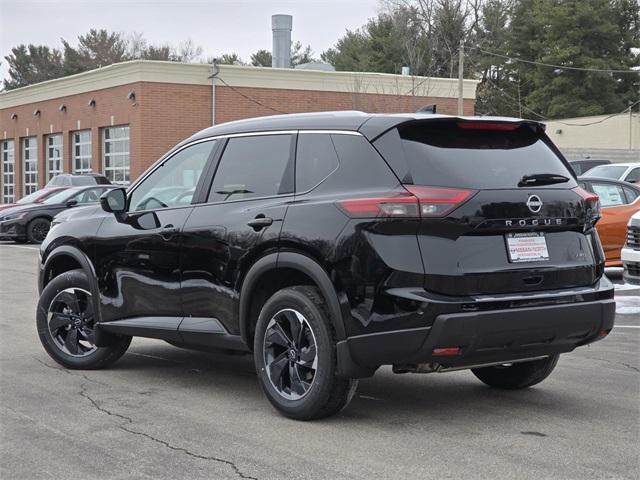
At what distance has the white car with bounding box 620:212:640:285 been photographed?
9.58 m

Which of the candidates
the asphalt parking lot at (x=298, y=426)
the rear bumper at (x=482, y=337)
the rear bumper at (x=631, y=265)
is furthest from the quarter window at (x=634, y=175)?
the rear bumper at (x=482, y=337)

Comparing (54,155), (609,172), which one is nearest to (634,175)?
(609,172)

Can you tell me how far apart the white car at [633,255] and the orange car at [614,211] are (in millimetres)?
4236

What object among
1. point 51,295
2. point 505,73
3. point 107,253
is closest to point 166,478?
point 107,253

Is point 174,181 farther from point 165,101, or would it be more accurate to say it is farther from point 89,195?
point 165,101

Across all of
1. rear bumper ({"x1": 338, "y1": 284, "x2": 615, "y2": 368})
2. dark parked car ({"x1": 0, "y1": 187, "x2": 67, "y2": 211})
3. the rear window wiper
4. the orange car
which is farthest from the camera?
dark parked car ({"x1": 0, "y1": 187, "x2": 67, "y2": 211})

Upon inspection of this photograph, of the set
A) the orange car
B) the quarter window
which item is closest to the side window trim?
the orange car

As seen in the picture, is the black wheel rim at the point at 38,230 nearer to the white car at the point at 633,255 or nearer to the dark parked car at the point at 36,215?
the dark parked car at the point at 36,215

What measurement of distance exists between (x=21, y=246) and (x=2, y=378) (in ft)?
57.2

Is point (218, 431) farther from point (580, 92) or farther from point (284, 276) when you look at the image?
point (580, 92)

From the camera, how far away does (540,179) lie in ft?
20.0

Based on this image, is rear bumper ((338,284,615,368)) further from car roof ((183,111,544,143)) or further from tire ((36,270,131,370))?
tire ((36,270,131,370))

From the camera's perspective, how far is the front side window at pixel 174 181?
7.21 metres

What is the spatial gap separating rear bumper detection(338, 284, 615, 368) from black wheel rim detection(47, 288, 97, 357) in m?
3.03
